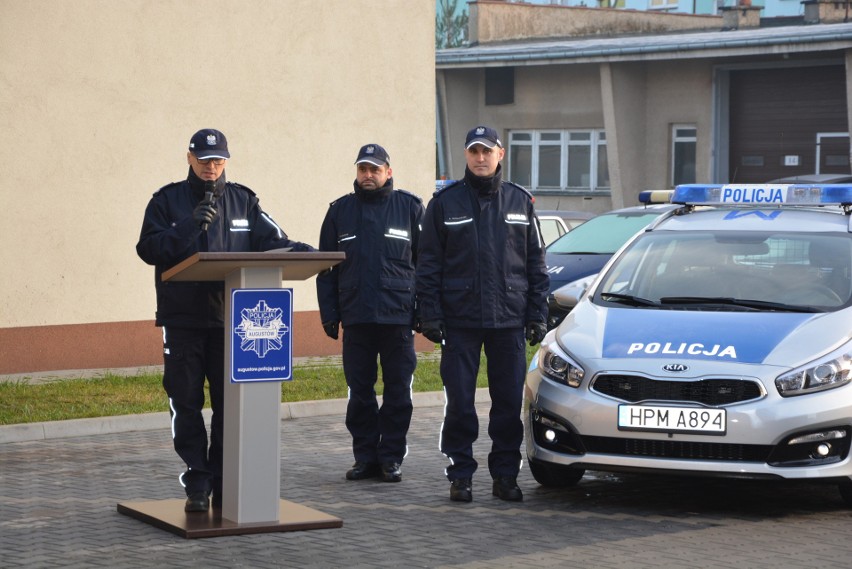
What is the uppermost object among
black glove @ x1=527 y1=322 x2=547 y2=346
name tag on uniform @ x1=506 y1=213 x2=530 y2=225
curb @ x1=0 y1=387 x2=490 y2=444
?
name tag on uniform @ x1=506 y1=213 x2=530 y2=225

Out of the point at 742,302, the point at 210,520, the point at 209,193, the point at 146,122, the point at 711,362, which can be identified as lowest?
the point at 210,520

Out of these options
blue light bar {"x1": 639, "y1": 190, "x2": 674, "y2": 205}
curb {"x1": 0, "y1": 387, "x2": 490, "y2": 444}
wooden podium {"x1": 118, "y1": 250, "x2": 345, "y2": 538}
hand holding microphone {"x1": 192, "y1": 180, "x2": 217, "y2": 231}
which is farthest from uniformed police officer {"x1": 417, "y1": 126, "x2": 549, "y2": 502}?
curb {"x1": 0, "y1": 387, "x2": 490, "y2": 444}

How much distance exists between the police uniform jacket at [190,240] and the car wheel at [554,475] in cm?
196

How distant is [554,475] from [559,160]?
31835 millimetres

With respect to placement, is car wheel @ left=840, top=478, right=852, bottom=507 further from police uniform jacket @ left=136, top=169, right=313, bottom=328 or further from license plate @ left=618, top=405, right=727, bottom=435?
police uniform jacket @ left=136, top=169, right=313, bottom=328

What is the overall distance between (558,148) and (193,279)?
33167 mm

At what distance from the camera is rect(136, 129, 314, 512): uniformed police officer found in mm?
7312

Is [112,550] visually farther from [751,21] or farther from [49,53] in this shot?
[751,21]

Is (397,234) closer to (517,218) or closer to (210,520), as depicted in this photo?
(517,218)

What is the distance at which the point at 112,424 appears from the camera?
1063 cm

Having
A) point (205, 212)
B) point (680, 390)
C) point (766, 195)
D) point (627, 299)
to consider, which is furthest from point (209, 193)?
point (766, 195)

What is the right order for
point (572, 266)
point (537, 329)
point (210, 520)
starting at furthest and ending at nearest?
point (572, 266) → point (537, 329) → point (210, 520)

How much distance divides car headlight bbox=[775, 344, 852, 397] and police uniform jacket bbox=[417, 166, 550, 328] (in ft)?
4.73

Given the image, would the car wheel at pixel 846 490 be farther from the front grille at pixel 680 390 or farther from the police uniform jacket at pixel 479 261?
the police uniform jacket at pixel 479 261
